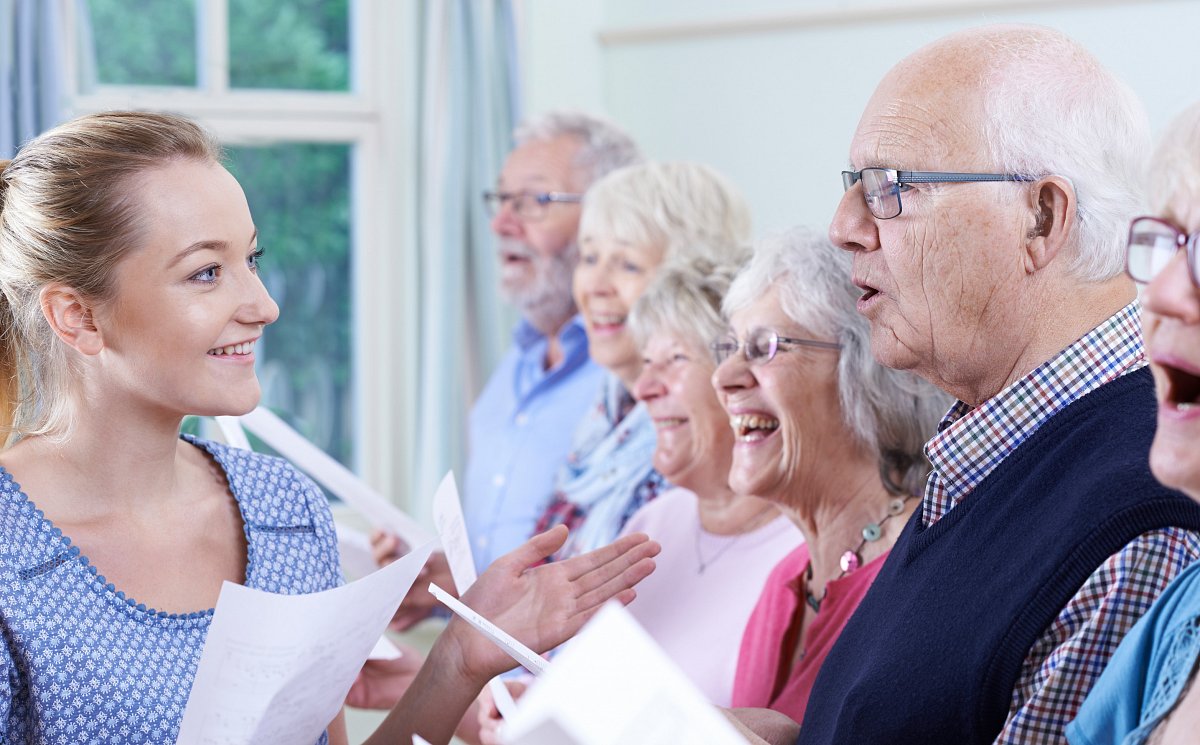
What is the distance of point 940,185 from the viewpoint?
1218 millimetres

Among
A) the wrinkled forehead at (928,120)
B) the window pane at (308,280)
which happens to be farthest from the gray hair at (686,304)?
the window pane at (308,280)

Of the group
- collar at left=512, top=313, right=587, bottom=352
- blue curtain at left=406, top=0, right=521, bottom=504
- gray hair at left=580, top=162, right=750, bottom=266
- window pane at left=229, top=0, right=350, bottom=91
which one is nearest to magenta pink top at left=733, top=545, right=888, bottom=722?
gray hair at left=580, top=162, right=750, bottom=266

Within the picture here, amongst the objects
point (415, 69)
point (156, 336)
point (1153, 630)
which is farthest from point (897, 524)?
point (415, 69)

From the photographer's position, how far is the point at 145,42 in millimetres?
3889

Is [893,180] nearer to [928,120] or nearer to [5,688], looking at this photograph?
[928,120]

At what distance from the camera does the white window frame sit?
3.93 meters

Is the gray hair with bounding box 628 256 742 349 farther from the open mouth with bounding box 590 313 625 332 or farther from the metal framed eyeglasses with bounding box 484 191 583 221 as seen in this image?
the metal framed eyeglasses with bounding box 484 191 583 221

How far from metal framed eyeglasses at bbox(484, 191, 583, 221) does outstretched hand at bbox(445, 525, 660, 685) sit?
1743mm

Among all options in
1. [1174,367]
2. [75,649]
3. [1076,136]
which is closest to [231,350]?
[75,649]

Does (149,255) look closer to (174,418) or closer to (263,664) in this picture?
(174,418)

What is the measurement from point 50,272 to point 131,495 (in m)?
0.29

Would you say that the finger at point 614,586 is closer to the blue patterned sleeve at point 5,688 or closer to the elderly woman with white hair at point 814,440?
the elderly woman with white hair at point 814,440

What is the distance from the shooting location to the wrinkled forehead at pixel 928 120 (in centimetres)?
120

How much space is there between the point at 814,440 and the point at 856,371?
115 millimetres
